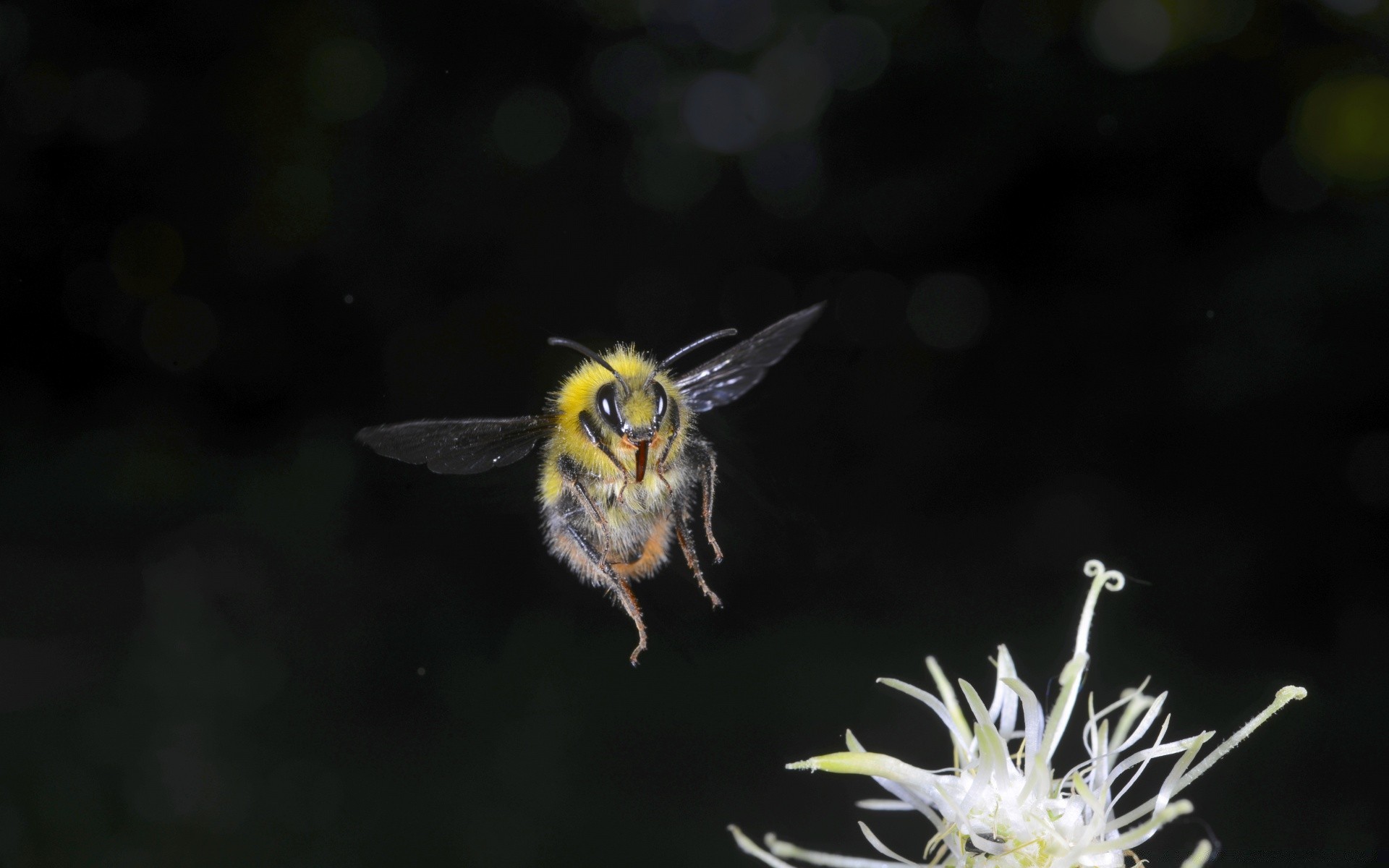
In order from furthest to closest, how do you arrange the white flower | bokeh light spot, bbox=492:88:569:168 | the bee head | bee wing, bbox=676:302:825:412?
1. bokeh light spot, bbox=492:88:569:168
2. bee wing, bbox=676:302:825:412
3. the bee head
4. the white flower

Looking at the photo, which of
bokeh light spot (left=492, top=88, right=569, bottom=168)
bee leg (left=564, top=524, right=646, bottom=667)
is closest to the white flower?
bee leg (left=564, top=524, right=646, bottom=667)

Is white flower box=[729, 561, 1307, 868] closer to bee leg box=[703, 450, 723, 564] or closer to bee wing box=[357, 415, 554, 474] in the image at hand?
bee leg box=[703, 450, 723, 564]

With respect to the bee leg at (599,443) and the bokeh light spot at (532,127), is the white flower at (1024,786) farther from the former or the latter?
the bokeh light spot at (532,127)

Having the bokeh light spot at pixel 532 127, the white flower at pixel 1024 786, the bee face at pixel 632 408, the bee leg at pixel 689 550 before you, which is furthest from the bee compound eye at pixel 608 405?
the bokeh light spot at pixel 532 127

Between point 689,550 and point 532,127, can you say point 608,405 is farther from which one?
point 532,127

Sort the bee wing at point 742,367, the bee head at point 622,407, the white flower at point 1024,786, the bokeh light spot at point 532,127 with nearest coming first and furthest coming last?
the white flower at point 1024,786 → the bee head at point 622,407 → the bee wing at point 742,367 → the bokeh light spot at point 532,127
